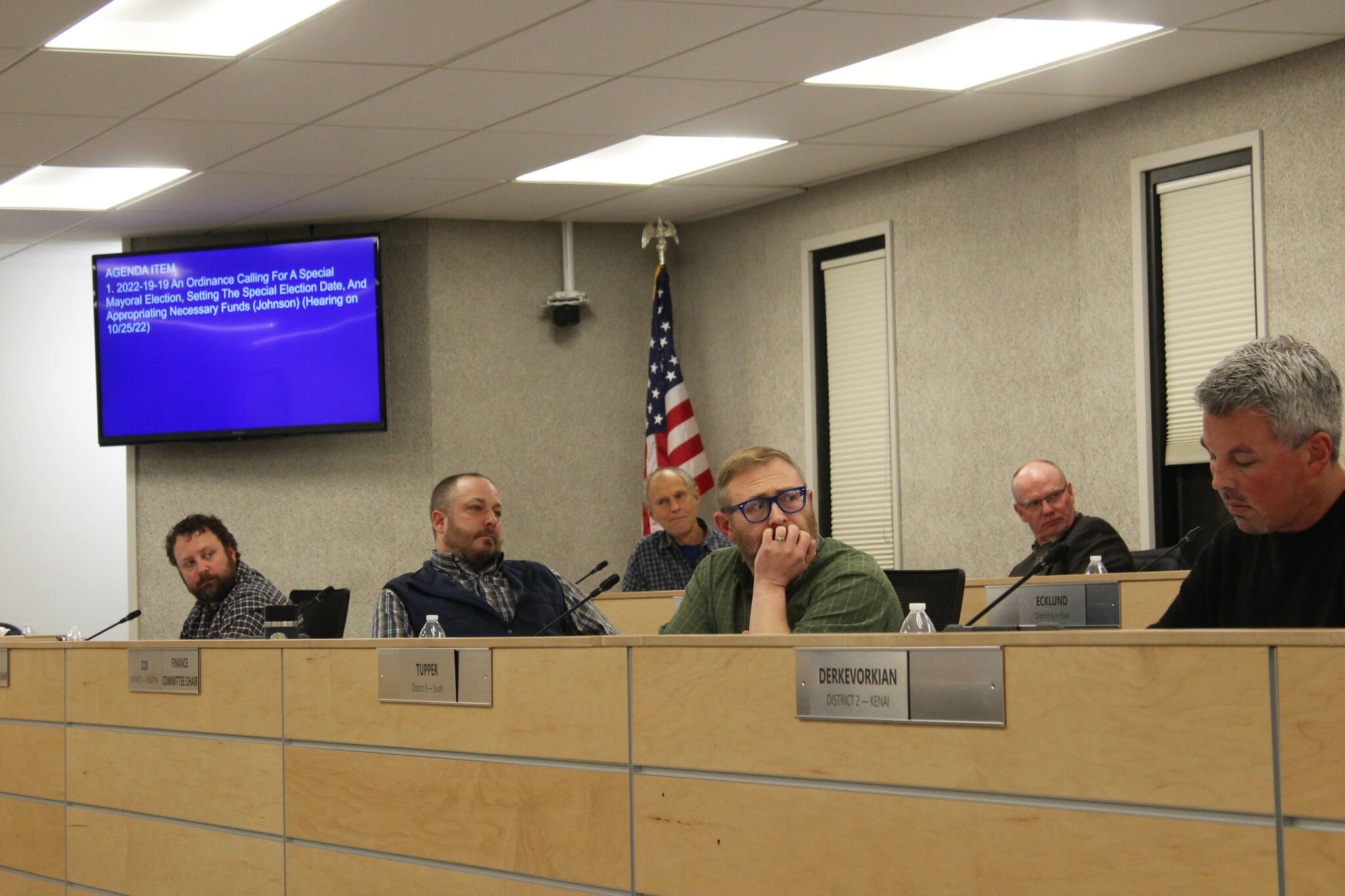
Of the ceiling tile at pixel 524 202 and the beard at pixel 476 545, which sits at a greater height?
the ceiling tile at pixel 524 202

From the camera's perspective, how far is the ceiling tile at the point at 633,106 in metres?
5.27

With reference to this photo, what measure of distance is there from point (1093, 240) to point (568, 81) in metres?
2.09

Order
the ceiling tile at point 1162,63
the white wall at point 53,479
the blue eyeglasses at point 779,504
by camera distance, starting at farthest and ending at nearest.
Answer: the white wall at point 53,479 < the ceiling tile at point 1162,63 < the blue eyeglasses at point 779,504

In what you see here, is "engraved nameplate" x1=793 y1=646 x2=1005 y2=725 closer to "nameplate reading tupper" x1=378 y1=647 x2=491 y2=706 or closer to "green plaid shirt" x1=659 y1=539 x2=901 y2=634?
"green plaid shirt" x1=659 y1=539 x2=901 y2=634

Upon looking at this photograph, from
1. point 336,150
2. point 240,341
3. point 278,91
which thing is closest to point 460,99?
point 278,91

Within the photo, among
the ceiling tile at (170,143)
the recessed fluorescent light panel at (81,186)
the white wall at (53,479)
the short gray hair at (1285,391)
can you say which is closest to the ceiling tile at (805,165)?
the ceiling tile at (170,143)

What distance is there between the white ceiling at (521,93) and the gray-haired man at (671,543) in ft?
4.59

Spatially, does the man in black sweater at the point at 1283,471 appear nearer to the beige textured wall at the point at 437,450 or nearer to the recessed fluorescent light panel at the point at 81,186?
the recessed fluorescent light panel at the point at 81,186

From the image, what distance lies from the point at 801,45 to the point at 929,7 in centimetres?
47

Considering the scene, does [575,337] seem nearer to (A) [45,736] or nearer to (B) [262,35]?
(B) [262,35]

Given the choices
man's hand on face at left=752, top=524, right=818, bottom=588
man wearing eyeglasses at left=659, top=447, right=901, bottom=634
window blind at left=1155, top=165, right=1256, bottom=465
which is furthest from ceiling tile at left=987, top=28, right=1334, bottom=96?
man's hand on face at left=752, top=524, right=818, bottom=588

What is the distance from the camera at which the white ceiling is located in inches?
179

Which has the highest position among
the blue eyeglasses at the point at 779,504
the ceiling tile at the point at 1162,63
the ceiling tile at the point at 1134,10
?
the ceiling tile at the point at 1134,10

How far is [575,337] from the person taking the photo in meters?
7.62
